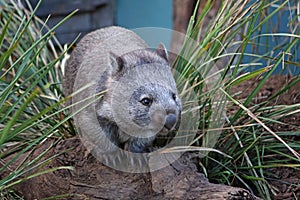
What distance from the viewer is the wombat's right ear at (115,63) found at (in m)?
2.44

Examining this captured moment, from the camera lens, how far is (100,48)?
2885mm

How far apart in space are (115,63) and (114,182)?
53 centimetres

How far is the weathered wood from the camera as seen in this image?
2.29m

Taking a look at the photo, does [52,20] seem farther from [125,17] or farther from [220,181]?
[220,181]

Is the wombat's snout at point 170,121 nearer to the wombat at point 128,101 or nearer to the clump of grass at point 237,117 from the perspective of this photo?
the wombat at point 128,101

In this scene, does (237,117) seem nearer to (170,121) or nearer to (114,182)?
(170,121)

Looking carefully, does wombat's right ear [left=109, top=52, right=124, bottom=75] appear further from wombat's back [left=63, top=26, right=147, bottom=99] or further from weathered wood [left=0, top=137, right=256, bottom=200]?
weathered wood [left=0, top=137, right=256, bottom=200]

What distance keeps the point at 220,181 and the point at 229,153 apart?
0.15 m

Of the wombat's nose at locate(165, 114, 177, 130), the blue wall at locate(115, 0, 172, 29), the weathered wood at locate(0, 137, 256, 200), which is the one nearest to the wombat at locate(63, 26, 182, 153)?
the wombat's nose at locate(165, 114, 177, 130)

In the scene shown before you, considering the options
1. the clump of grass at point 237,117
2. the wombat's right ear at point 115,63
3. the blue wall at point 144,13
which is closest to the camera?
the wombat's right ear at point 115,63

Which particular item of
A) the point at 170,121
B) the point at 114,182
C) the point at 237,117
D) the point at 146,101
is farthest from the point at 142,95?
the point at 237,117

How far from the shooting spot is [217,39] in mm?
2689

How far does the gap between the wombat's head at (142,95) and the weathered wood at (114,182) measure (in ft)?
0.64

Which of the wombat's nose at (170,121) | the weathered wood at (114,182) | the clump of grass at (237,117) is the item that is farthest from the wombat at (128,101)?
the clump of grass at (237,117)
